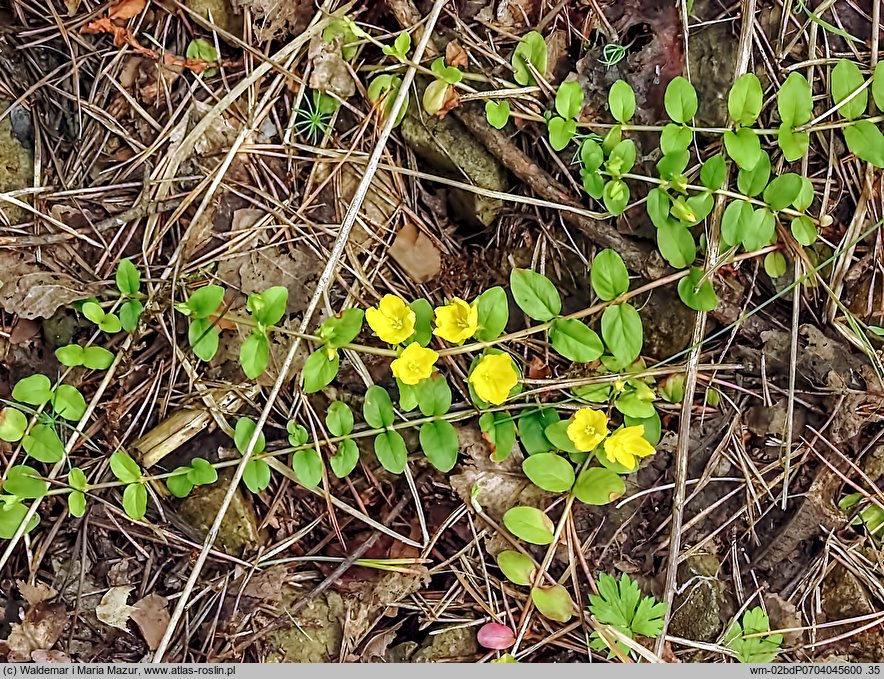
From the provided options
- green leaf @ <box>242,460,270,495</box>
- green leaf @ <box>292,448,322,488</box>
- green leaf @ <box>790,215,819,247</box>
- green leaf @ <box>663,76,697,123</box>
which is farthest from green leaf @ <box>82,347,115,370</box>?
green leaf @ <box>790,215,819,247</box>

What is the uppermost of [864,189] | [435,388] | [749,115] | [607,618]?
[749,115]

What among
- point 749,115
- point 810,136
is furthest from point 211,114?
point 810,136

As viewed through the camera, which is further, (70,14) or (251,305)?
(70,14)

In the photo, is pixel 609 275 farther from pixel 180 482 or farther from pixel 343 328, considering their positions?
pixel 180 482

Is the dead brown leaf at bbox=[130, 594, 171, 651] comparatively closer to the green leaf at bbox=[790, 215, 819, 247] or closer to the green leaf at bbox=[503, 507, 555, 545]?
the green leaf at bbox=[503, 507, 555, 545]

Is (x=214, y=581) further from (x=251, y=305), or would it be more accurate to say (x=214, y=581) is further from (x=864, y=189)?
(x=864, y=189)

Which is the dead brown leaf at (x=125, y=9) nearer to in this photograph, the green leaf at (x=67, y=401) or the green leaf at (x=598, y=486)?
the green leaf at (x=67, y=401)
